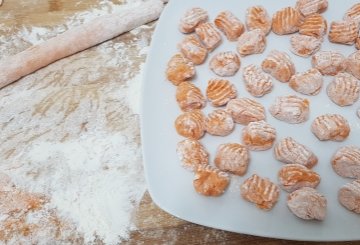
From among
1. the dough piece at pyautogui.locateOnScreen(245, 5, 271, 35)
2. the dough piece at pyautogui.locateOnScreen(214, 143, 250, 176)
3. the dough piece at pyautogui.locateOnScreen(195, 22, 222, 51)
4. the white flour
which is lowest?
the white flour

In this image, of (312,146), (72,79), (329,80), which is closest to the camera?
(312,146)

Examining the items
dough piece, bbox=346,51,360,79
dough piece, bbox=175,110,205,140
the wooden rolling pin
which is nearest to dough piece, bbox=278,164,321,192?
dough piece, bbox=175,110,205,140

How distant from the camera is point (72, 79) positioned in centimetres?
132

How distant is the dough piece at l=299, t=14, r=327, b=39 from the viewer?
1178 mm

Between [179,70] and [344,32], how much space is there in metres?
0.44

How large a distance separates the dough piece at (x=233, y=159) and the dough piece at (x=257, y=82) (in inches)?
6.5

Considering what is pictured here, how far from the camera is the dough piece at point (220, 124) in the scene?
1.05 m

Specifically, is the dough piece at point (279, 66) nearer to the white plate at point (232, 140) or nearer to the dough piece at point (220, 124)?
the white plate at point (232, 140)

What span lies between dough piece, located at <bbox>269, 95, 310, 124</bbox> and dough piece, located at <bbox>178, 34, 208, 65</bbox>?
0.23 meters

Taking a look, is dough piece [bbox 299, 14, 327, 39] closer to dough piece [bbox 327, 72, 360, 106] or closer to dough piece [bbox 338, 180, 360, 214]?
dough piece [bbox 327, 72, 360, 106]

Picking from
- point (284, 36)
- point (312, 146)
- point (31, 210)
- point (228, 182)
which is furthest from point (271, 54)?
point (31, 210)

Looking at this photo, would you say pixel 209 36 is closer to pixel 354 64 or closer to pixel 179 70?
pixel 179 70

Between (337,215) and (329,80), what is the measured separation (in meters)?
0.37

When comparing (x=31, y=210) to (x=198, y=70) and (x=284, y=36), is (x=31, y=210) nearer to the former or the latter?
(x=198, y=70)
